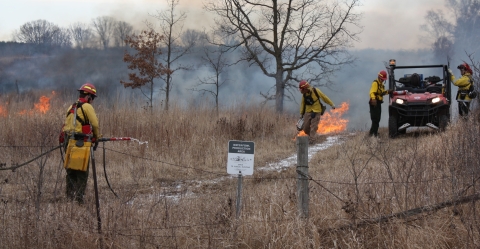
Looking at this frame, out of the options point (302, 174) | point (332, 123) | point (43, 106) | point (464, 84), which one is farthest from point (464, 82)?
point (43, 106)

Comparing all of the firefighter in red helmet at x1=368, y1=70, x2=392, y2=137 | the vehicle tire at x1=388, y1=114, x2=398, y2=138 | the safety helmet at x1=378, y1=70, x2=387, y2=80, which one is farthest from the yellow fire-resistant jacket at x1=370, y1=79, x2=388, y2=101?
the vehicle tire at x1=388, y1=114, x2=398, y2=138

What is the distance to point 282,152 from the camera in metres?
12.3

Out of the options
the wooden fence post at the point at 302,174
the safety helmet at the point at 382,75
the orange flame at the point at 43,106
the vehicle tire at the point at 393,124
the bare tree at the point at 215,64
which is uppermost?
the bare tree at the point at 215,64

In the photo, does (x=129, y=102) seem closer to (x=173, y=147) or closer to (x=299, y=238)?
(x=173, y=147)

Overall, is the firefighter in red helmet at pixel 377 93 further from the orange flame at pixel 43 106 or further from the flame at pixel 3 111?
the flame at pixel 3 111

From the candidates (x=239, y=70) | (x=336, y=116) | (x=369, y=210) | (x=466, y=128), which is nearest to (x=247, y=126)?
(x=336, y=116)

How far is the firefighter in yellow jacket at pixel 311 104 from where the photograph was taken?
503 inches

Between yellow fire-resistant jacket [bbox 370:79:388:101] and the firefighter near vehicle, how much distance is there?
0.23 metres

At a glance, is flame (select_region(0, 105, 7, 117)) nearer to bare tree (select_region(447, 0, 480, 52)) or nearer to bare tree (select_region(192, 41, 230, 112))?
bare tree (select_region(192, 41, 230, 112))

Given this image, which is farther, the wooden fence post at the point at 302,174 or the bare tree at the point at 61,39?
the bare tree at the point at 61,39

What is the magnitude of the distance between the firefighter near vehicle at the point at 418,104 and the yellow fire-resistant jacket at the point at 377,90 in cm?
23

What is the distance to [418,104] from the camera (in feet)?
40.1

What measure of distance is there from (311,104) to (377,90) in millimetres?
Result: 1715

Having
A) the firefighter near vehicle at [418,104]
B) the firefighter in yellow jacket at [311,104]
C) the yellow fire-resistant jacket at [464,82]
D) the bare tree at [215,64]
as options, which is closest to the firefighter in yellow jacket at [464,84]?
the yellow fire-resistant jacket at [464,82]
